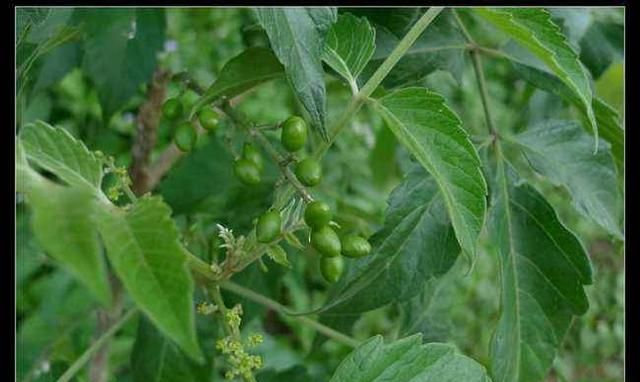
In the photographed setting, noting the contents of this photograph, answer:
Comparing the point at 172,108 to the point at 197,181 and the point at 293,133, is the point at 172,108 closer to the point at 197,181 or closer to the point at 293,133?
the point at 293,133

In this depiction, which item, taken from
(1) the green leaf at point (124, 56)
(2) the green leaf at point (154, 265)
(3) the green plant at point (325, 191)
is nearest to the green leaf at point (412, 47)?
(3) the green plant at point (325, 191)

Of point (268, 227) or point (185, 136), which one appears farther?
point (185, 136)

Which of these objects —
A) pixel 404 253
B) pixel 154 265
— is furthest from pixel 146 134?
pixel 154 265

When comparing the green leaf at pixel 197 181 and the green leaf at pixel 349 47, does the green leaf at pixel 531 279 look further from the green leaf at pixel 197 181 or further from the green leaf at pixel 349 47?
the green leaf at pixel 197 181

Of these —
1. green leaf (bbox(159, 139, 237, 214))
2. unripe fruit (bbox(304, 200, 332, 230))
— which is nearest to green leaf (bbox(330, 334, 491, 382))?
unripe fruit (bbox(304, 200, 332, 230))

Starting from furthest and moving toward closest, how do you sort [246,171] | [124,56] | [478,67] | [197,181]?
[197,181], [124,56], [478,67], [246,171]

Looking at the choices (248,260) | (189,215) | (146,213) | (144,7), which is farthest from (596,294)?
(146,213)
